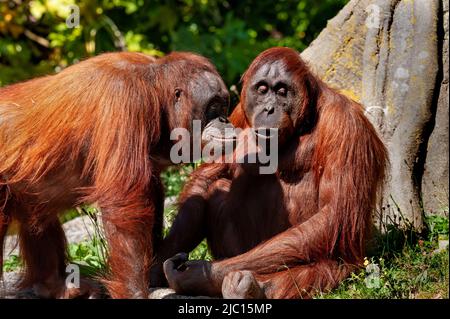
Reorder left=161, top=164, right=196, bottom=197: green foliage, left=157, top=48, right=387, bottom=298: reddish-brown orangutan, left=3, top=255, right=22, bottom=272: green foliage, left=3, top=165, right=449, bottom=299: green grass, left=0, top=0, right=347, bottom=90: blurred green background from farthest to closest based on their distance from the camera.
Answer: left=0, top=0, right=347, bottom=90: blurred green background → left=161, top=164, right=196, bottom=197: green foliage → left=3, top=255, right=22, bottom=272: green foliage → left=157, top=48, right=387, bottom=298: reddish-brown orangutan → left=3, top=165, right=449, bottom=299: green grass

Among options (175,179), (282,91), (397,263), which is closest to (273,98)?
(282,91)

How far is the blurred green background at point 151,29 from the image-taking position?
10.1m

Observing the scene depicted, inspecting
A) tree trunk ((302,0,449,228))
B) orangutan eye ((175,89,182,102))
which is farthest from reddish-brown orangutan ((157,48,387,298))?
tree trunk ((302,0,449,228))

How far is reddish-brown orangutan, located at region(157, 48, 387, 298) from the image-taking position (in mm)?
4984

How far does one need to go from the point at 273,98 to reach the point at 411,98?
1.46 m

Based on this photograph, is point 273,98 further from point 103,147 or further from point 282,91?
point 103,147

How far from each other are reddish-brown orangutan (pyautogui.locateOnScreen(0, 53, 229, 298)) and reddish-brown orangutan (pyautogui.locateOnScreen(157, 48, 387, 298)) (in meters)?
0.31

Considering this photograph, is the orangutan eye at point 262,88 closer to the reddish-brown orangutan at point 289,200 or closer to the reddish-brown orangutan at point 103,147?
the reddish-brown orangutan at point 289,200

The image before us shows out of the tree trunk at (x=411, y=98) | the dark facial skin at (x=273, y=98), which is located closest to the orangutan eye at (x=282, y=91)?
the dark facial skin at (x=273, y=98)

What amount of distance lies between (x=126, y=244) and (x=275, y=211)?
1.15 meters

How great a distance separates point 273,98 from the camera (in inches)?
206

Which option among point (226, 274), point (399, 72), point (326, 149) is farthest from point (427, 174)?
point (226, 274)

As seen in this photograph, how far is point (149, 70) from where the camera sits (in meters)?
5.09

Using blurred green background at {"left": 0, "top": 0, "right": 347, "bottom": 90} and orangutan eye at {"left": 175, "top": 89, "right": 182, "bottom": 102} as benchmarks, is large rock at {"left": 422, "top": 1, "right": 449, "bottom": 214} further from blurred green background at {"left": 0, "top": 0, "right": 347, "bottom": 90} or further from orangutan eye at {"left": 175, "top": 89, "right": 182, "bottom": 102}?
blurred green background at {"left": 0, "top": 0, "right": 347, "bottom": 90}
